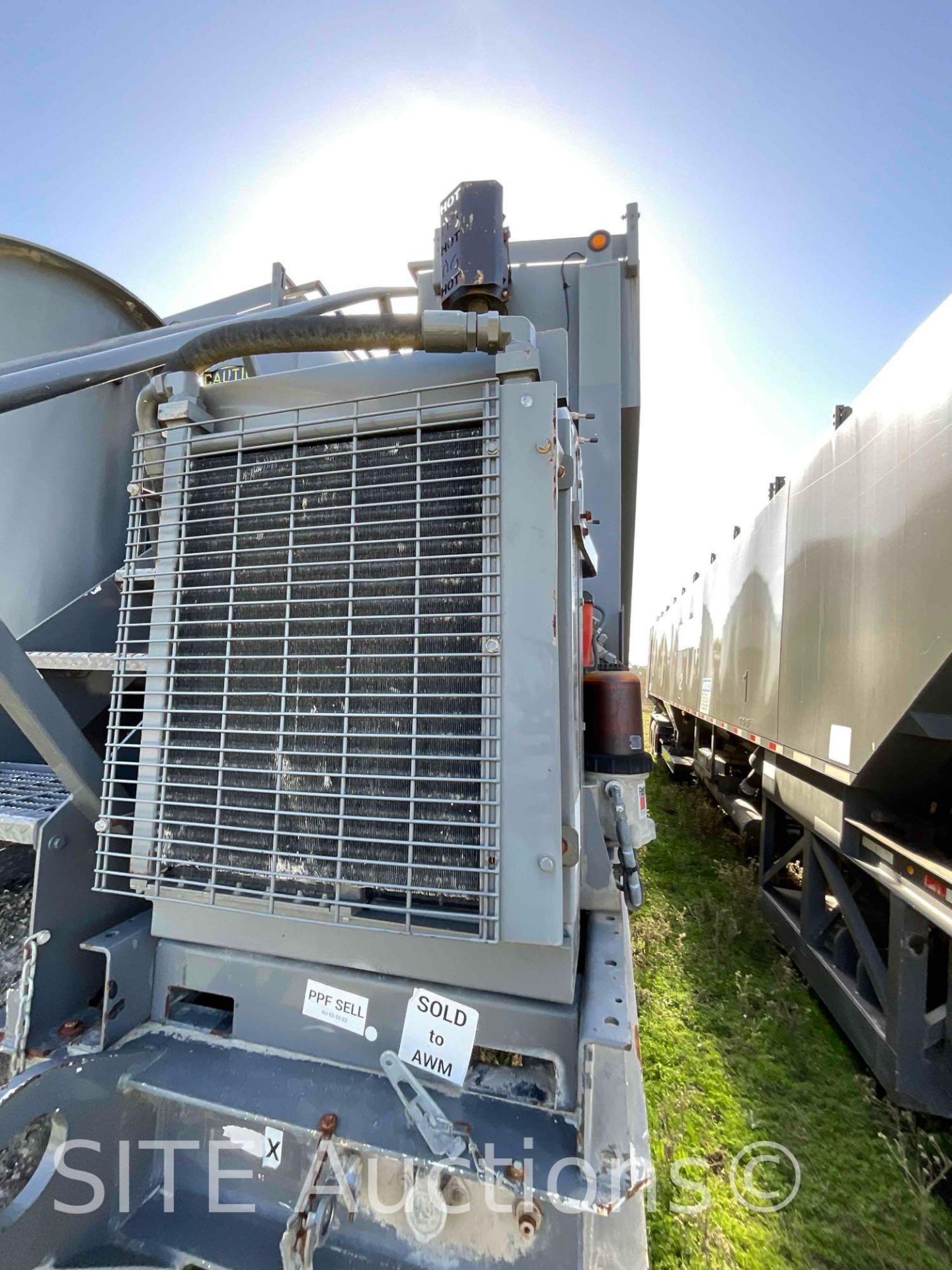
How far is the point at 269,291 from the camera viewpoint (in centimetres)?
316

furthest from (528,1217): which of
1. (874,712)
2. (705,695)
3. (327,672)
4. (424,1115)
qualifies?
(705,695)

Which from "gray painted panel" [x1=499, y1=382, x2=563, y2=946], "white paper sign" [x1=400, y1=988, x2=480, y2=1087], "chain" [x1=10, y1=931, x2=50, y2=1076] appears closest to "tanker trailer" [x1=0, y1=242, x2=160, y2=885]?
"chain" [x1=10, y1=931, x2=50, y2=1076]

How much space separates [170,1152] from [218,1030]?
0.87ft

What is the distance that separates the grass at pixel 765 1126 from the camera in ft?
6.66

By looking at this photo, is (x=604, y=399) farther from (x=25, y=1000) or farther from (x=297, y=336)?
(x=25, y=1000)

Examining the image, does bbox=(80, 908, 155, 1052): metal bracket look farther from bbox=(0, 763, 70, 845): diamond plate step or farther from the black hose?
the black hose

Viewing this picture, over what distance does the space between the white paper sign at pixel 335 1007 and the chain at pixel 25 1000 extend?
0.67 meters

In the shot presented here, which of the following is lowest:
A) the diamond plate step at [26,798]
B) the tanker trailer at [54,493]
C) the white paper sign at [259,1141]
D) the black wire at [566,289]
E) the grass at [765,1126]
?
the grass at [765,1126]

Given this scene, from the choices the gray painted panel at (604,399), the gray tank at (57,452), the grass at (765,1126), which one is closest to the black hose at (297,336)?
the gray tank at (57,452)

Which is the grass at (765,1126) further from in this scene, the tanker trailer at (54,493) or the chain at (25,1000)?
the tanker trailer at (54,493)

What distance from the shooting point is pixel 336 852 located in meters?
1.44

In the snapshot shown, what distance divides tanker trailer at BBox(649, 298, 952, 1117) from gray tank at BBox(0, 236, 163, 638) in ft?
9.90

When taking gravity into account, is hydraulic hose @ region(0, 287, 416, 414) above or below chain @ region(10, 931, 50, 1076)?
above

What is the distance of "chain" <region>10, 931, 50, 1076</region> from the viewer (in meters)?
1.52
